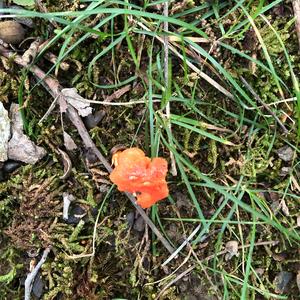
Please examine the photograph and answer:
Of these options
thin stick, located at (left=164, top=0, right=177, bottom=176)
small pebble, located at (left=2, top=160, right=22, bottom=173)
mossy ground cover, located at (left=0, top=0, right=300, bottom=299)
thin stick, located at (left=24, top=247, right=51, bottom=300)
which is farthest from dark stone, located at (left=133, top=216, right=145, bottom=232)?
small pebble, located at (left=2, top=160, right=22, bottom=173)

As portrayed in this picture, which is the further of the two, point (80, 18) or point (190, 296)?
point (190, 296)

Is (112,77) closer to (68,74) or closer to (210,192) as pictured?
(68,74)

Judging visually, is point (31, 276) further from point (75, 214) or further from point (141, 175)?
point (141, 175)

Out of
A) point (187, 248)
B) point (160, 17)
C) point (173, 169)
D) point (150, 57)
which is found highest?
point (160, 17)

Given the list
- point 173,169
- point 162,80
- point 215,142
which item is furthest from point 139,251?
point 162,80

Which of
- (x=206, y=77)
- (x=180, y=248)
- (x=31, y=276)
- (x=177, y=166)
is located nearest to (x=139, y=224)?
(x=180, y=248)

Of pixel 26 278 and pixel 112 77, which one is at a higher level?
pixel 112 77

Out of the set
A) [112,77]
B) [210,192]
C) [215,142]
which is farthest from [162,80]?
[210,192]
